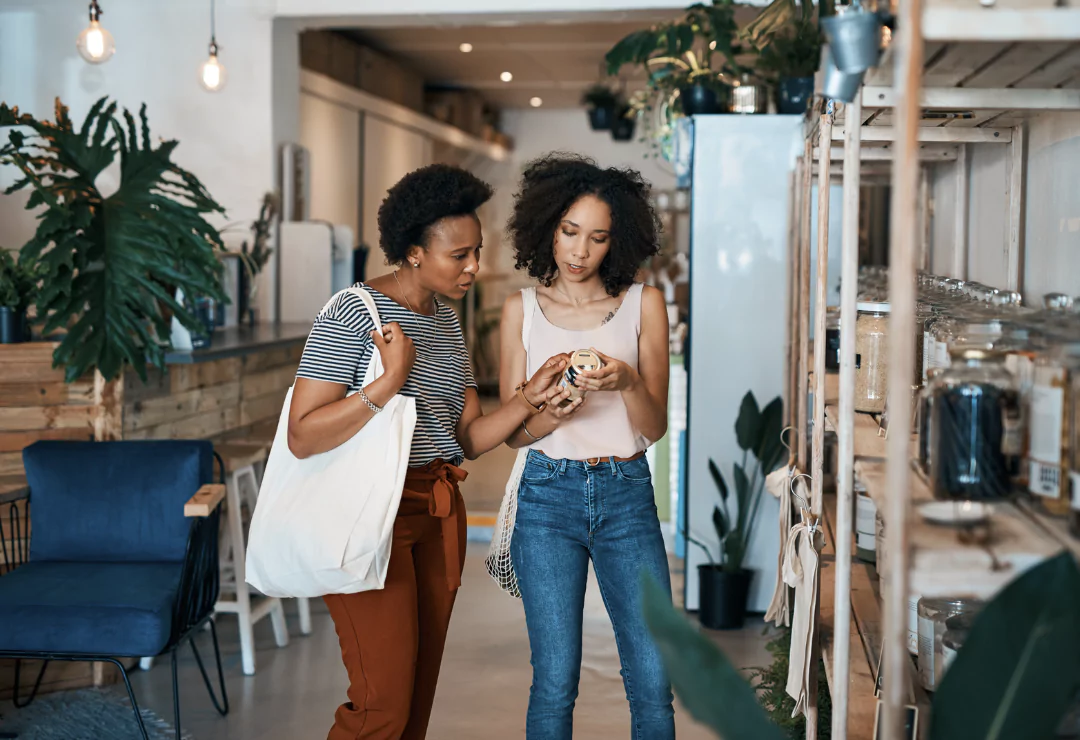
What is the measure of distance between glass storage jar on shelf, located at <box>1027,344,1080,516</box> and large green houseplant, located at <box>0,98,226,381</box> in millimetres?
2723

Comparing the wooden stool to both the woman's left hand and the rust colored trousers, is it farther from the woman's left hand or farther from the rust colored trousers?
the woman's left hand

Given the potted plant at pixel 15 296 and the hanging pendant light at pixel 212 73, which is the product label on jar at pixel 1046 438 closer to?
the potted plant at pixel 15 296

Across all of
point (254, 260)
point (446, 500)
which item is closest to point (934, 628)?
point (446, 500)

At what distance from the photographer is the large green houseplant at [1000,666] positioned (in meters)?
1.08

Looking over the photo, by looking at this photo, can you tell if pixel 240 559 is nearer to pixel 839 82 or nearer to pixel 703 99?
pixel 703 99

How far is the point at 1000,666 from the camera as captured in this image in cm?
112

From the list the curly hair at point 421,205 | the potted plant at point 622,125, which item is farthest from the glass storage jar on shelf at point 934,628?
the potted plant at point 622,125

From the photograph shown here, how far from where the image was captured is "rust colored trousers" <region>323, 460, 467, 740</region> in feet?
6.87

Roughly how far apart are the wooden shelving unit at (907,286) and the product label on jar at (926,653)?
0.03 metres

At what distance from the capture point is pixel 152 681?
11.5 feet

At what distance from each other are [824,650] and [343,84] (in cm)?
607

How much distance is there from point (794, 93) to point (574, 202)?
Result: 2321 millimetres

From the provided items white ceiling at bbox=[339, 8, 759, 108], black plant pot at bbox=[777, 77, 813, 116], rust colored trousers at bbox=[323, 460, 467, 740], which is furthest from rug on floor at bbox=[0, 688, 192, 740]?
white ceiling at bbox=[339, 8, 759, 108]

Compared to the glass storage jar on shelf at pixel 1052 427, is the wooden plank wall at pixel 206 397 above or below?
below
